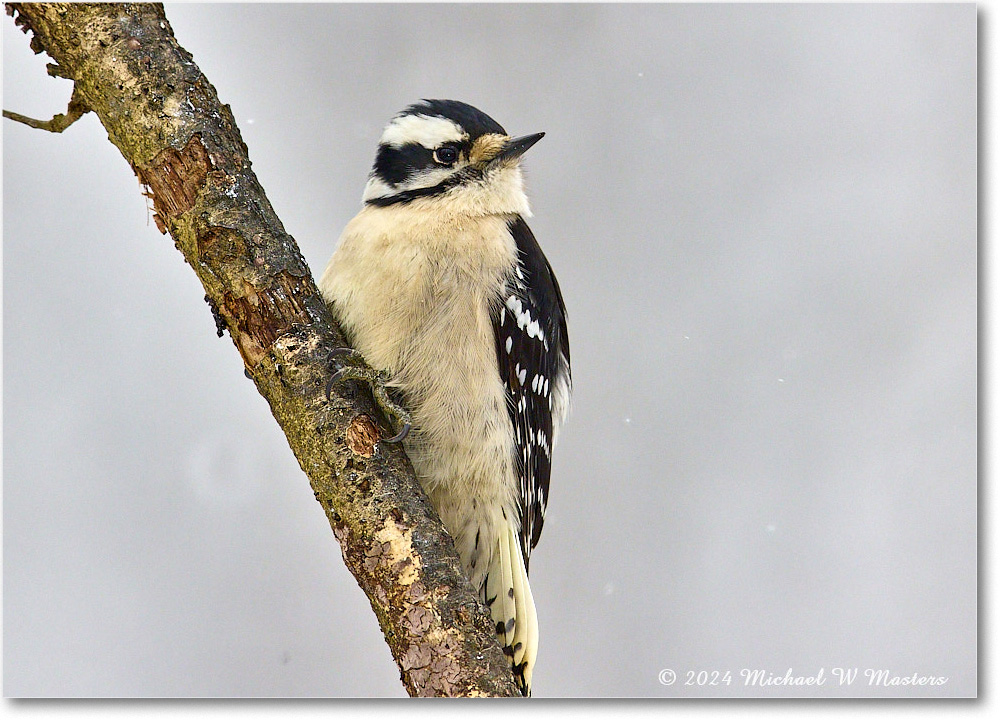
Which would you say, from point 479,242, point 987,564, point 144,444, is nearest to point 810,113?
point 479,242

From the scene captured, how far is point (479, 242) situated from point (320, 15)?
759 millimetres

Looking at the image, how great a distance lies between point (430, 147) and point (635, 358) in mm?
888

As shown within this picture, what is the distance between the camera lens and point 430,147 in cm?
204

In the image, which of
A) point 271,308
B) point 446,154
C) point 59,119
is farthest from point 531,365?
point 59,119

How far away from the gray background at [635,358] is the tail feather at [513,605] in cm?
20

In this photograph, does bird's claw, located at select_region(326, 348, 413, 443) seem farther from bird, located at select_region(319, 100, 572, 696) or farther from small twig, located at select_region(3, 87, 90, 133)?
small twig, located at select_region(3, 87, 90, 133)

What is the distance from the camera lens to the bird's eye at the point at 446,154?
2.03 m

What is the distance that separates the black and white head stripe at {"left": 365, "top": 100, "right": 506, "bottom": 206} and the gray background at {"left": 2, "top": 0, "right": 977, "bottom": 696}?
275mm

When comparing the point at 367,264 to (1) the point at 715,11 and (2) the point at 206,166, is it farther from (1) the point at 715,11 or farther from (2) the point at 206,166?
(1) the point at 715,11

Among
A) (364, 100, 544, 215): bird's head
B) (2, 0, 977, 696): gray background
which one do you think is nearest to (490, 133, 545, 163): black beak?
(364, 100, 544, 215): bird's head

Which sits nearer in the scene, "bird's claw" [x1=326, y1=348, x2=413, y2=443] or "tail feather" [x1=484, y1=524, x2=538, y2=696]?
"bird's claw" [x1=326, y1=348, x2=413, y2=443]

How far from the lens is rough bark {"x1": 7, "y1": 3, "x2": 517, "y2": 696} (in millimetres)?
1553

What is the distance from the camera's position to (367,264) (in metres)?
1.89

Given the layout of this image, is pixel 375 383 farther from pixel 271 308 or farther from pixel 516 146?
pixel 516 146
